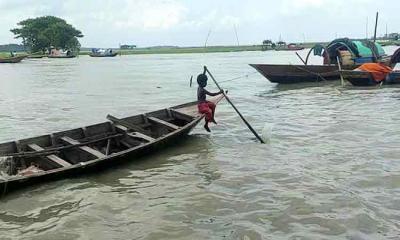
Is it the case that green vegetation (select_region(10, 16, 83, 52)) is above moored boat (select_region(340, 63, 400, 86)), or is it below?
above

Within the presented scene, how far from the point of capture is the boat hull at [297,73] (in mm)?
23953

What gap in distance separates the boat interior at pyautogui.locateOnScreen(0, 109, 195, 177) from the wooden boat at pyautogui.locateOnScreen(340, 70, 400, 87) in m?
13.0

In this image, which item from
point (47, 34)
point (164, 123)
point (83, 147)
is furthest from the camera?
point (47, 34)

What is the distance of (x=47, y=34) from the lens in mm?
90875

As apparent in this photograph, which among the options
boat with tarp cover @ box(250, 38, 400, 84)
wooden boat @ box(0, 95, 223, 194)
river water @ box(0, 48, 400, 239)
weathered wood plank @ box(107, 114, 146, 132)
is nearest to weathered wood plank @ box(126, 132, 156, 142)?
wooden boat @ box(0, 95, 223, 194)

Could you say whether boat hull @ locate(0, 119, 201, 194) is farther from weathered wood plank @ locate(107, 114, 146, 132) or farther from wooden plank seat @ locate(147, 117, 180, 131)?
weathered wood plank @ locate(107, 114, 146, 132)

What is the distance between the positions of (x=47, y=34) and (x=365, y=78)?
263 feet

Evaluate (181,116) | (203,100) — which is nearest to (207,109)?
(203,100)

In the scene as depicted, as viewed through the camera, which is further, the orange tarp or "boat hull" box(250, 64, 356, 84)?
"boat hull" box(250, 64, 356, 84)

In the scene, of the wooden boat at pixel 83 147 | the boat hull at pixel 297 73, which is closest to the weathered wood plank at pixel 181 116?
the wooden boat at pixel 83 147

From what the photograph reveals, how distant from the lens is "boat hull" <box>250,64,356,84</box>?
943 inches

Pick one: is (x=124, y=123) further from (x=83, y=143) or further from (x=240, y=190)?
(x=240, y=190)

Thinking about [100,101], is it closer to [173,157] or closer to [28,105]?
[28,105]

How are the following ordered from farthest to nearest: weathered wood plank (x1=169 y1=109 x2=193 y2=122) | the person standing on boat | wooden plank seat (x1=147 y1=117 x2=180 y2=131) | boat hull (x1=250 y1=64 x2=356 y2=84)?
boat hull (x1=250 y1=64 x2=356 y2=84), weathered wood plank (x1=169 y1=109 x2=193 y2=122), the person standing on boat, wooden plank seat (x1=147 y1=117 x2=180 y2=131)
